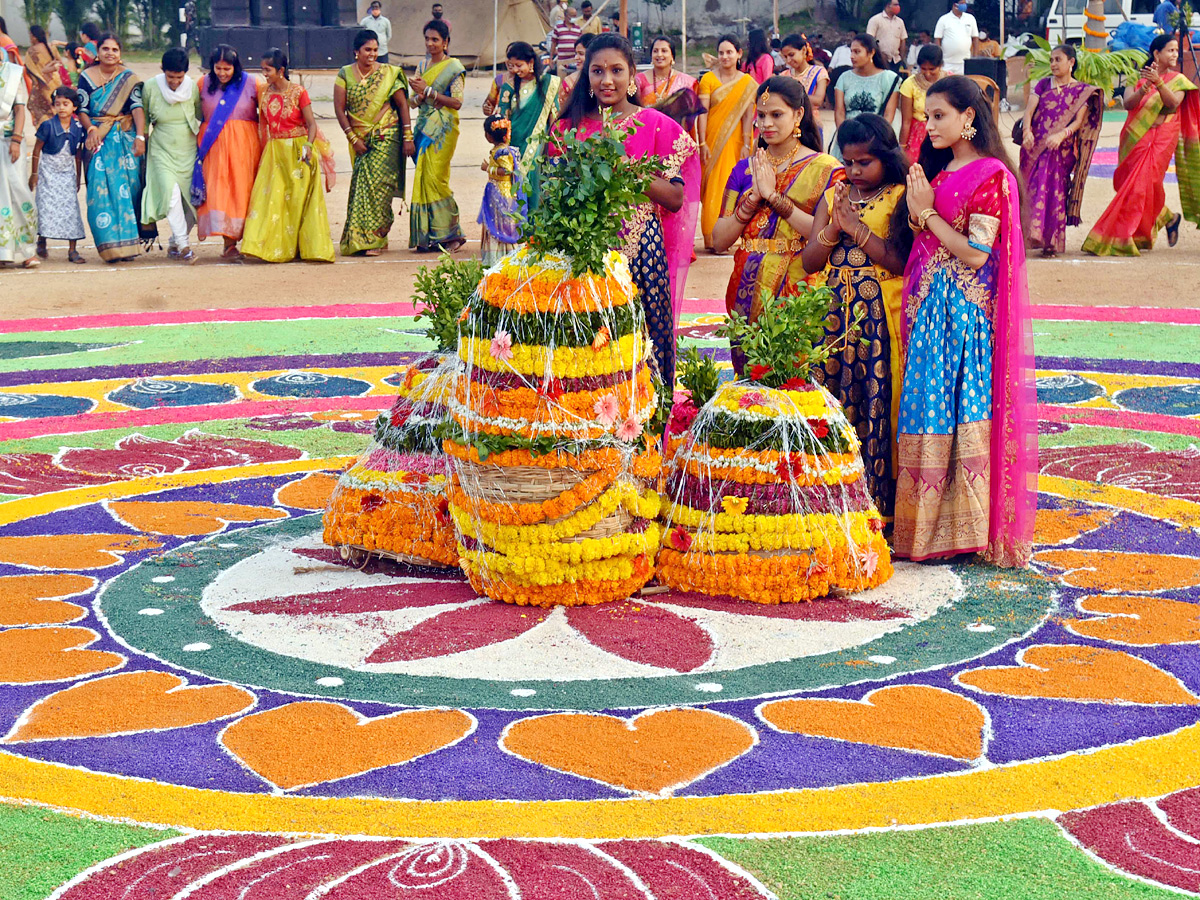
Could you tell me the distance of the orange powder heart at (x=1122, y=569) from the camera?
4.84m

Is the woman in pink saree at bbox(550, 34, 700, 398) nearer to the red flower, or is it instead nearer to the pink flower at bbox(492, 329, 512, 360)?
the red flower

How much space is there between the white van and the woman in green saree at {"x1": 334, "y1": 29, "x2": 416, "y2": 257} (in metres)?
16.6

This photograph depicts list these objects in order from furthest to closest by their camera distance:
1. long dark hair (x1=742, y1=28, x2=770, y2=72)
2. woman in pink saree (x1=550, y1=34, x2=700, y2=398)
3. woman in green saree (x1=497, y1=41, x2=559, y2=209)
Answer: long dark hair (x1=742, y1=28, x2=770, y2=72), woman in green saree (x1=497, y1=41, x2=559, y2=209), woman in pink saree (x1=550, y1=34, x2=700, y2=398)

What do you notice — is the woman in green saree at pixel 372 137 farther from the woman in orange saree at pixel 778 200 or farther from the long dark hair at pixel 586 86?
the woman in orange saree at pixel 778 200

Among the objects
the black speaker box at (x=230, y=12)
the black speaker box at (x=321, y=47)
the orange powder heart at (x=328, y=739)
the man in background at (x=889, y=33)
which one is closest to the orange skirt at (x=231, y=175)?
the orange powder heart at (x=328, y=739)

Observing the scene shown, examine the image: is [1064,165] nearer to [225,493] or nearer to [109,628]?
[225,493]

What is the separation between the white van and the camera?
82.7 ft

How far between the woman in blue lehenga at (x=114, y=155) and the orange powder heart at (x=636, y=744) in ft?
31.1

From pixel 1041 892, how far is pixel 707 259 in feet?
31.2

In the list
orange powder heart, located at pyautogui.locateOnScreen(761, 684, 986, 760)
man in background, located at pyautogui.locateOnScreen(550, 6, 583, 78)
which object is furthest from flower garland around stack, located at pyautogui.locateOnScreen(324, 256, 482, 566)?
man in background, located at pyautogui.locateOnScreen(550, 6, 583, 78)

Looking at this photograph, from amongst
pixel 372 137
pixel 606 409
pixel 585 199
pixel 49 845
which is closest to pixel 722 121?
pixel 372 137

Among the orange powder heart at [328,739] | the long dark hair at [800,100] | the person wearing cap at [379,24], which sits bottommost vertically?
the orange powder heart at [328,739]

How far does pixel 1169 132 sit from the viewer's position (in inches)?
472

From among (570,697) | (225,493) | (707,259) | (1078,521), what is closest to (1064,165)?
(707,259)
